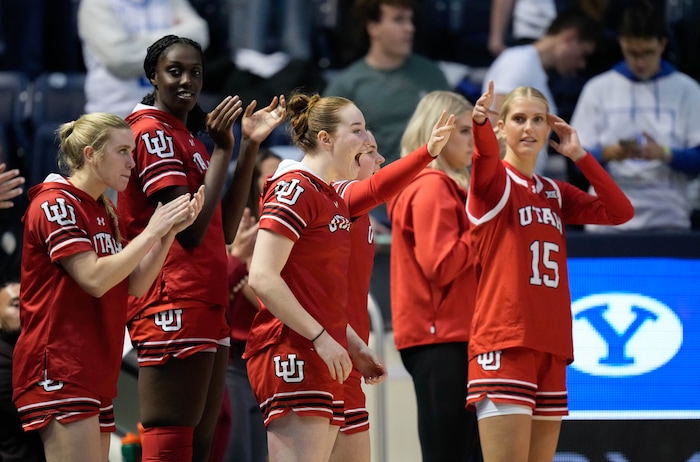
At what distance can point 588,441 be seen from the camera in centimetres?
561

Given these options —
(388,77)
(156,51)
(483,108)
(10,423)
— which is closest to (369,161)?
(483,108)

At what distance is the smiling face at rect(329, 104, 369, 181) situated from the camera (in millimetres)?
3879

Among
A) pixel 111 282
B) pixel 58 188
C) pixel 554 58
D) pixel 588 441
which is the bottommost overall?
pixel 588 441

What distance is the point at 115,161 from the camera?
3.89 m

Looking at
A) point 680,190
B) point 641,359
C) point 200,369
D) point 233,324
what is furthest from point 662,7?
point 200,369

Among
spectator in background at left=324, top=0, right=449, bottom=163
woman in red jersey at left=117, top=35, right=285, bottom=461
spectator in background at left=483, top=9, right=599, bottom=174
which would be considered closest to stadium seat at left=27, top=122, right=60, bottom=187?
spectator in background at left=324, top=0, right=449, bottom=163

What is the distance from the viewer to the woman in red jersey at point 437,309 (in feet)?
15.3

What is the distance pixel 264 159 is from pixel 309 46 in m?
2.66

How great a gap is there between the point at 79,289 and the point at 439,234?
1.52 m

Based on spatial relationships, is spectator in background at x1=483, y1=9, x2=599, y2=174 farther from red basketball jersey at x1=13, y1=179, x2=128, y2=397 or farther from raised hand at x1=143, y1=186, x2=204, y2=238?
red basketball jersey at x1=13, y1=179, x2=128, y2=397

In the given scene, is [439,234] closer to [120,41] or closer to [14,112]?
[120,41]

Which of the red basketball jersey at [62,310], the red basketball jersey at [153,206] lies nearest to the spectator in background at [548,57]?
the red basketball jersey at [153,206]

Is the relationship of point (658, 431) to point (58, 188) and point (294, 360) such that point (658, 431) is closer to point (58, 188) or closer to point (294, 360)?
point (294, 360)

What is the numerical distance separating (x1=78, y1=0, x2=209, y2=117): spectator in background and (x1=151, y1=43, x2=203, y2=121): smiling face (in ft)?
10.5
